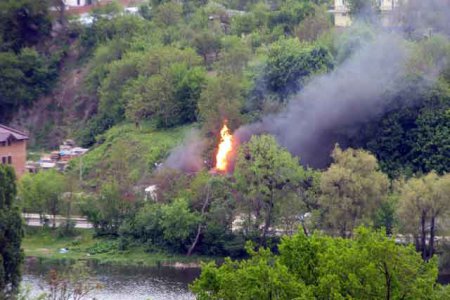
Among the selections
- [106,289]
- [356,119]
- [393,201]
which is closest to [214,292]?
[106,289]

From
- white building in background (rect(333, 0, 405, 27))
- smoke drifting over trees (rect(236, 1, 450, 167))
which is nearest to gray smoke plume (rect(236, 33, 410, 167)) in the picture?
smoke drifting over trees (rect(236, 1, 450, 167))

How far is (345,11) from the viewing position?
214ft

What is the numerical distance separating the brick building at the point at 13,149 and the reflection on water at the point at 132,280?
27.0 ft

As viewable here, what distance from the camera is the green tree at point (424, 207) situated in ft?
148

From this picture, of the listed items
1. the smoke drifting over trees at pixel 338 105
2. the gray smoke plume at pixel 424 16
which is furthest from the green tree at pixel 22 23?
the gray smoke plume at pixel 424 16

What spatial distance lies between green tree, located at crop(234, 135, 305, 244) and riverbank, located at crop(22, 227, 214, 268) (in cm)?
213

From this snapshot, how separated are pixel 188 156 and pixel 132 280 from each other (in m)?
8.04

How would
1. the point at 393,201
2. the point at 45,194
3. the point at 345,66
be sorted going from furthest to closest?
the point at 345,66, the point at 45,194, the point at 393,201

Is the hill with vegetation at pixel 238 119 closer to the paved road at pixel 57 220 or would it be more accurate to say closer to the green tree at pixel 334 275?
the paved road at pixel 57 220

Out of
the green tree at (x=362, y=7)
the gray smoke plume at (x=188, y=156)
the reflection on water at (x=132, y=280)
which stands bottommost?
the reflection on water at (x=132, y=280)

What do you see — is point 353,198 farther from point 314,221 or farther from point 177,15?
point 177,15

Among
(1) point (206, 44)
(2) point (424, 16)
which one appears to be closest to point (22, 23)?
(1) point (206, 44)

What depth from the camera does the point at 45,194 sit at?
49500 millimetres

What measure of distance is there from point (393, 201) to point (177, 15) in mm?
21640
